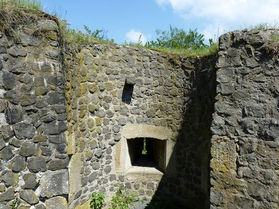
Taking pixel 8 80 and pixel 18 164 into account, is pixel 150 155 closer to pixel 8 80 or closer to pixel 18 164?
pixel 18 164

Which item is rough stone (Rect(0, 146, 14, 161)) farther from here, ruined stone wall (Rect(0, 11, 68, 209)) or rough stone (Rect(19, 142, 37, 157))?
rough stone (Rect(19, 142, 37, 157))

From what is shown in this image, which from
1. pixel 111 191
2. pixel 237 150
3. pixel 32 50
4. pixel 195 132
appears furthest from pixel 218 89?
pixel 111 191

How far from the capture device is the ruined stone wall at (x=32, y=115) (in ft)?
8.54

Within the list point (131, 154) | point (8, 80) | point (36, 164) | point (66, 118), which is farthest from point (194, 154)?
point (8, 80)

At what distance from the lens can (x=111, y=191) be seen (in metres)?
5.23

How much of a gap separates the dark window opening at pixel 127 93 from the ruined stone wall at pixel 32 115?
2.41 meters

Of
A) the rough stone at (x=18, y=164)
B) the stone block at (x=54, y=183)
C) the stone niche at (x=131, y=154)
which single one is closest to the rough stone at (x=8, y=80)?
the rough stone at (x=18, y=164)

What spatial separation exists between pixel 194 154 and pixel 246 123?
2.28 metres

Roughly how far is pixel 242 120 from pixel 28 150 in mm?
2657

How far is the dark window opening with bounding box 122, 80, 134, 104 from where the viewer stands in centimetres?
526

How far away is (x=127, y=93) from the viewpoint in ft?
17.5

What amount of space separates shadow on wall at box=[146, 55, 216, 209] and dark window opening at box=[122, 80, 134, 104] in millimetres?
1323

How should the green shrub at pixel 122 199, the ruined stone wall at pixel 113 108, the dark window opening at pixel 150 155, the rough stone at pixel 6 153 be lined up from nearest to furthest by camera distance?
the rough stone at pixel 6 153 → the ruined stone wall at pixel 113 108 → the green shrub at pixel 122 199 → the dark window opening at pixel 150 155

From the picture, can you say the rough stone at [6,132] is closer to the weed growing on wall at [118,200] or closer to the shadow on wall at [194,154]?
the weed growing on wall at [118,200]
